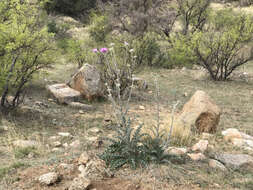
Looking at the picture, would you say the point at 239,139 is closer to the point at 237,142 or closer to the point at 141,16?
the point at 237,142

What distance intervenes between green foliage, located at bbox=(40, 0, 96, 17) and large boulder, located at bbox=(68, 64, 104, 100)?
19.7 meters

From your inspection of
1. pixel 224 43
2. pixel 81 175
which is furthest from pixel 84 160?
pixel 224 43

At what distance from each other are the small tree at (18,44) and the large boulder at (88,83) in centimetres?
170

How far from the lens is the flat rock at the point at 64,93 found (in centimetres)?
793

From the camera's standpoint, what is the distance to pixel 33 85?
31.7 feet

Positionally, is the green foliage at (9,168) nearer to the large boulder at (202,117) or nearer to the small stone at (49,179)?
the small stone at (49,179)

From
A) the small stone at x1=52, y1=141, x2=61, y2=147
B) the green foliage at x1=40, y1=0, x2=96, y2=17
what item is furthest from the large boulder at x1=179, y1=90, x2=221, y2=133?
the green foliage at x1=40, y1=0, x2=96, y2=17

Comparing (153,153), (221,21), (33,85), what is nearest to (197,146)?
(153,153)

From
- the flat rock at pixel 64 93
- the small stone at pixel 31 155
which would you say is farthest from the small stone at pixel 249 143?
the flat rock at pixel 64 93

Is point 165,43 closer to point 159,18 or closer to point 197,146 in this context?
point 159,18

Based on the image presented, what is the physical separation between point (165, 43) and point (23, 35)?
13.3 meters

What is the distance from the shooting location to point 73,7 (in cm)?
2731

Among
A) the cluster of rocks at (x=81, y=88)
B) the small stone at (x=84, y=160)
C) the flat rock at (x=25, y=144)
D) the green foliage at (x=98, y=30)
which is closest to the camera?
the small stone at (x=84, y=160)

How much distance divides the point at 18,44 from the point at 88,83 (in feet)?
10.1
